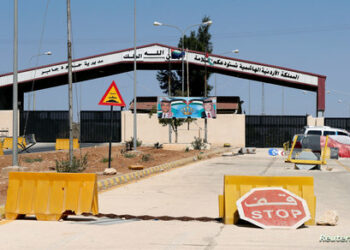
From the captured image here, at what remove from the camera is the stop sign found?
8867 millimetres

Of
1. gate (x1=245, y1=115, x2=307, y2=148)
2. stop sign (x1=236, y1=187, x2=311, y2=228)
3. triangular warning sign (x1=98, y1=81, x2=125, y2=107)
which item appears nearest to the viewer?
stop sign (x1=236, y1=187, x2=311, y2=228)

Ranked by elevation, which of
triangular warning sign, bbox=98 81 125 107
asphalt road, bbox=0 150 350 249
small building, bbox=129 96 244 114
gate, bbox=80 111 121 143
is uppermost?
small building, bbox=129 96 244 114

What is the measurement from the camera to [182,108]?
44.9 metres

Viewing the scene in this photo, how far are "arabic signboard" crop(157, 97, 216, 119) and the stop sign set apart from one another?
116 ft

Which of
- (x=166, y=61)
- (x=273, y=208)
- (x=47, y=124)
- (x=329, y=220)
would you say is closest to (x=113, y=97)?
(x=273, y=208)

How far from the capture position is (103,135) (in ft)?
186

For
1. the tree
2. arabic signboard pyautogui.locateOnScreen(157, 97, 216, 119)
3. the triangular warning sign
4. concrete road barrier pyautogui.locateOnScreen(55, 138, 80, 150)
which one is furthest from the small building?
the triangular warning sign

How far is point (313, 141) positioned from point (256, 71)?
28.4m

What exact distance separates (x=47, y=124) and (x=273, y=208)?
5037 cm

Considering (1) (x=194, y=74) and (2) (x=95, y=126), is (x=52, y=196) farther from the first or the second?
(1) (x=194, y=74)

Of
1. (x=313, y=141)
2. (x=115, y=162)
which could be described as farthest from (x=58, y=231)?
(x=313, y=141)

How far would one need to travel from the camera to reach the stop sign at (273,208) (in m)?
8.87

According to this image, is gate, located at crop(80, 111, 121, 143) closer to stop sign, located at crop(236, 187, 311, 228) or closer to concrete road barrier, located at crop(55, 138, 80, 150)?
concrete road barrier, located at crop(55, 138, 80, 150)

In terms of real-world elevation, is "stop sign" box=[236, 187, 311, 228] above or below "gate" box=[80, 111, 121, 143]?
below
